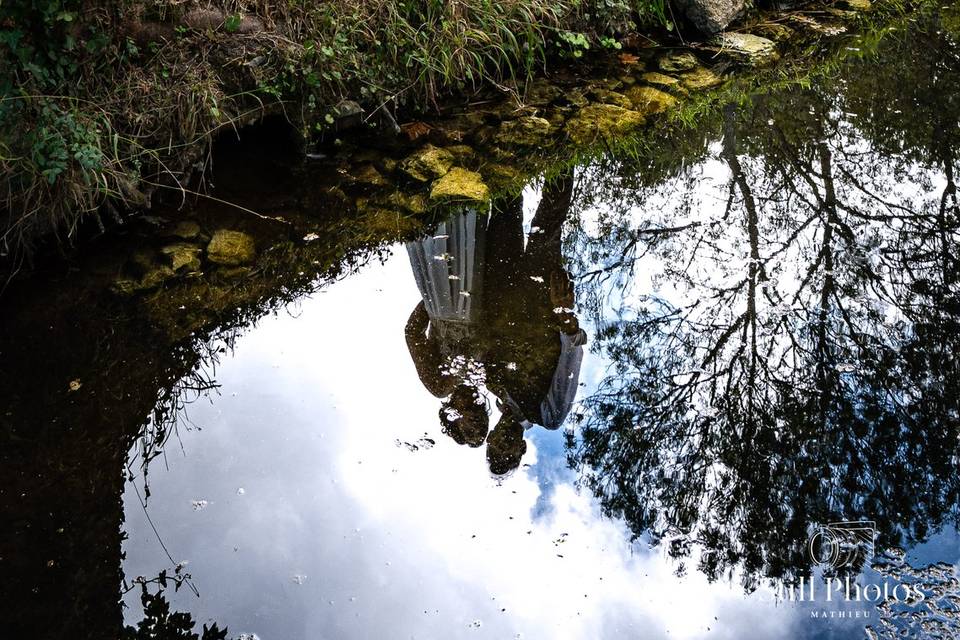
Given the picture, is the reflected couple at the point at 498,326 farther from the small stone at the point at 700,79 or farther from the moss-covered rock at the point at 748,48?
the moss-covered rock at the point at 748,48

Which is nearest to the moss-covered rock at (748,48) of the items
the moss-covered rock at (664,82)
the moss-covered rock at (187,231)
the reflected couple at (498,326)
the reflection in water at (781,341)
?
the moss-covered rock at (664,82)

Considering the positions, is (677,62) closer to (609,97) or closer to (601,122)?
(609,97)

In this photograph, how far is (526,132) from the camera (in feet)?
18.7

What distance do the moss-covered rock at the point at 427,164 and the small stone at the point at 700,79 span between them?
2.32m

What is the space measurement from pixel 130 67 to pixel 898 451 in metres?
4.15

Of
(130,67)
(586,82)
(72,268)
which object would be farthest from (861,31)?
(72,268)

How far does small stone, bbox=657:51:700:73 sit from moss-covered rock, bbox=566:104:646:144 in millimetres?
973

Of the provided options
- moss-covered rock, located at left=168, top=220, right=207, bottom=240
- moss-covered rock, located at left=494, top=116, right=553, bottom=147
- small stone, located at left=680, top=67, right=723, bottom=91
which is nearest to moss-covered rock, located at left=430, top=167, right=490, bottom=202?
moss-covered rock, located at left=494, top=116, right=553, bottom=147

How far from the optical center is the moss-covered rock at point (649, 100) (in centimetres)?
612

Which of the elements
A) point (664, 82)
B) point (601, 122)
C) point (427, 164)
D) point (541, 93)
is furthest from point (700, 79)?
point (427, 164)

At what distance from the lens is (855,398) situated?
3.52 m

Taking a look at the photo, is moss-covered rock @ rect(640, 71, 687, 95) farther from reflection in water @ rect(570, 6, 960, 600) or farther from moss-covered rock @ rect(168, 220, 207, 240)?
moss-covered rock @ rect(168, 220, 207, 240)

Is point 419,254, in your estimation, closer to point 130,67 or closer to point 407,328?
point 407,328

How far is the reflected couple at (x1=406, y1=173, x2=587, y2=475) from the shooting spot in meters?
3.53
